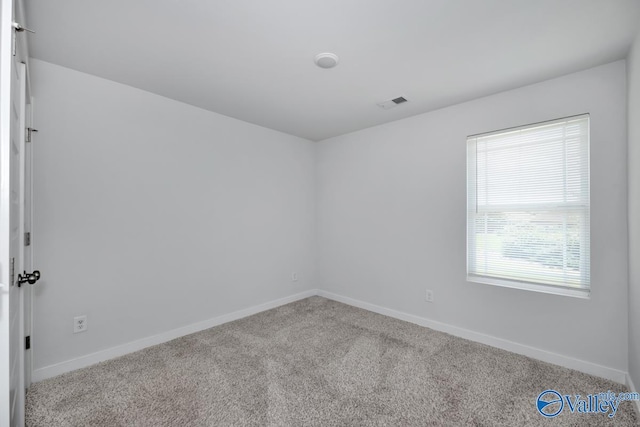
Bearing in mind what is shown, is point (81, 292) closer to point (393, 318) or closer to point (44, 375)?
point (44, 375)

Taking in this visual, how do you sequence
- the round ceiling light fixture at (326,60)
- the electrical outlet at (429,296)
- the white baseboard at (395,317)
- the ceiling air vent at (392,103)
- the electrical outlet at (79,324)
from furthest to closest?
1. the electrical outlet at (429,296)
2. the ceiling air vent at (392,103)
3. the electrical outlet at (79,324)
4. the white baseboard at (395,317)
5. the round ceiling light fixture at (326,60)

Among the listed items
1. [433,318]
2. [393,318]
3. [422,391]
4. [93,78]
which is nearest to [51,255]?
[93,78]

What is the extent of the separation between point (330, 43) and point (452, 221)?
209cm

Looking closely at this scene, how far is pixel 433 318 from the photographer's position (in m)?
3.17

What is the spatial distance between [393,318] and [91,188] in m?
3.29

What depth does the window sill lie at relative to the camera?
2357mm

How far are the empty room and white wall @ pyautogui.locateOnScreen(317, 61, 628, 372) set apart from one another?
0.8 inches

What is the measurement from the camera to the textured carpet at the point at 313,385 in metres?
1.79

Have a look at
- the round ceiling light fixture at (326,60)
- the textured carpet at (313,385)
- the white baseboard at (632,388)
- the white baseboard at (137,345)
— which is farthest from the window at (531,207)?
the white baseboard at (137,345)

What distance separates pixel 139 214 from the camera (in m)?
2.69

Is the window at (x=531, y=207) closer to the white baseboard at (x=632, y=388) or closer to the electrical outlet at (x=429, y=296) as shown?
the electrical outlet at (x=429, y=296)

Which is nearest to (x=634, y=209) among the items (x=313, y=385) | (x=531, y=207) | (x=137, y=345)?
(x=531, y=207)

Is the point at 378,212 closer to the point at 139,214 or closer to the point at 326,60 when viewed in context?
the point at 326,60

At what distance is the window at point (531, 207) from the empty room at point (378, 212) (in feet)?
0.06
